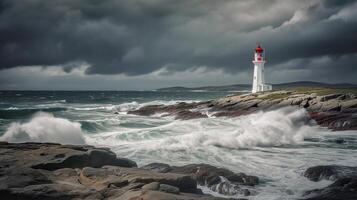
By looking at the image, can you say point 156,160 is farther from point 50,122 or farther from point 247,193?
point 50,122

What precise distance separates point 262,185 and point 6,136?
19442mm

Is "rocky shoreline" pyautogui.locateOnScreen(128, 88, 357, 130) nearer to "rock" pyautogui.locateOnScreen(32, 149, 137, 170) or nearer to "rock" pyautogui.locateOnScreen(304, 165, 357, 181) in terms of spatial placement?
"rock" pyautogui.locateOnScreen(304, 165, 357, 181)

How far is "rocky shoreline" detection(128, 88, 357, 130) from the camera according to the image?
107ft

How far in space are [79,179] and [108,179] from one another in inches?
40.5

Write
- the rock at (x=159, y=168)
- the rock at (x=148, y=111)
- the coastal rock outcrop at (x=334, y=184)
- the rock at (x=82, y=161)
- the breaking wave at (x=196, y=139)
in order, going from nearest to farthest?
the coastal rock outcrop at (x=334, y=184), the rock at (x=82, y=161), the rock at (x=159, y=168), the breaking wave at (x=196, y=139), the rock at (x=148, y=111)

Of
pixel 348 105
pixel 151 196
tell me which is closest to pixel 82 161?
pixel 151 196

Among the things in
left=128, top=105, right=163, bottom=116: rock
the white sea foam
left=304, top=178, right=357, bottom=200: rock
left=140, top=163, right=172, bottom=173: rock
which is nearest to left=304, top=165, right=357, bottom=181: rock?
left=304, top=178, right=357, bottom=200: rock

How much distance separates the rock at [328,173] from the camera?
12.7 metres

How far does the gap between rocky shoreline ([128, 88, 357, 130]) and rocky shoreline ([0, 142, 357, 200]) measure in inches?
802

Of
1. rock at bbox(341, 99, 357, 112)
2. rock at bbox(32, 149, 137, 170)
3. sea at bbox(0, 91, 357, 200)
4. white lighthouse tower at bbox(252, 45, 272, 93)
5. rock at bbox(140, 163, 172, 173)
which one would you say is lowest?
sea at bbox(0, 91, 357, 200)

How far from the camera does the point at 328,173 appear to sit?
1292 centimetres

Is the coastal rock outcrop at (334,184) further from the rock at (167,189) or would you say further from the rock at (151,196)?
the rock at (167,189)

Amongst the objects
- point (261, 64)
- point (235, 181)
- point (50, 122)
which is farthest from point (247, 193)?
point (261, 64)

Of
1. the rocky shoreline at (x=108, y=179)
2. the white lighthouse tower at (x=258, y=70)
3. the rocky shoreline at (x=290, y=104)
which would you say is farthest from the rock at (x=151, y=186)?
the white lighthouse tower at (x=258, y=70)
